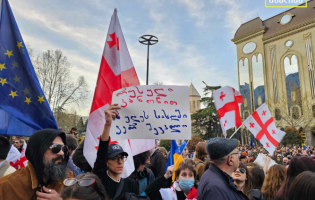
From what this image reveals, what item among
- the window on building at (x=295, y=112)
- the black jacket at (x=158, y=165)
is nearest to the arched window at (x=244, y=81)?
the window on building at (x=295, y=112)

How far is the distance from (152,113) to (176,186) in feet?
4.24

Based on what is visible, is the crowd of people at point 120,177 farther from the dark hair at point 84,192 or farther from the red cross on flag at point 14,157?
the red cross on flag at point 14,157

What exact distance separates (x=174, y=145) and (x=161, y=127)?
5.14ft

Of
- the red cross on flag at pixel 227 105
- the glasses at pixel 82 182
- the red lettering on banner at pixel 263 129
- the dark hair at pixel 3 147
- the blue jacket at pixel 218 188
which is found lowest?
the blue jacket at pixel 218 188

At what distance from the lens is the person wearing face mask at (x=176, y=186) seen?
320cm

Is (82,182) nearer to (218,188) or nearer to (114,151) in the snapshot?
(114,151)

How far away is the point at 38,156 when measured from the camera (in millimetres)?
2131

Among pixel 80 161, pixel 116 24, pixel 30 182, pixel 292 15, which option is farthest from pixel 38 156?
pixel 292 15

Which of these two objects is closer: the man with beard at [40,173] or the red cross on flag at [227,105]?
the man with beard at [40,173]

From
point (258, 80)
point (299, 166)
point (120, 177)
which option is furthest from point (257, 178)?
point (258, 80)

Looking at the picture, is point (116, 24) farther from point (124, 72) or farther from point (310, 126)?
point (310, 126)

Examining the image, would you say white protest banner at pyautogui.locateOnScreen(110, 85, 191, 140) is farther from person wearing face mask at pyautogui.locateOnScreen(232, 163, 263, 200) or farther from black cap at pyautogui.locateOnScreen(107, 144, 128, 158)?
person wearing face mask at pyautogui.locateOnScreen(232, 163, 263, 200)

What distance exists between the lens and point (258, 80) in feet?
137

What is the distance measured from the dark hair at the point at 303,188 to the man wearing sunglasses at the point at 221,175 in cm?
69
